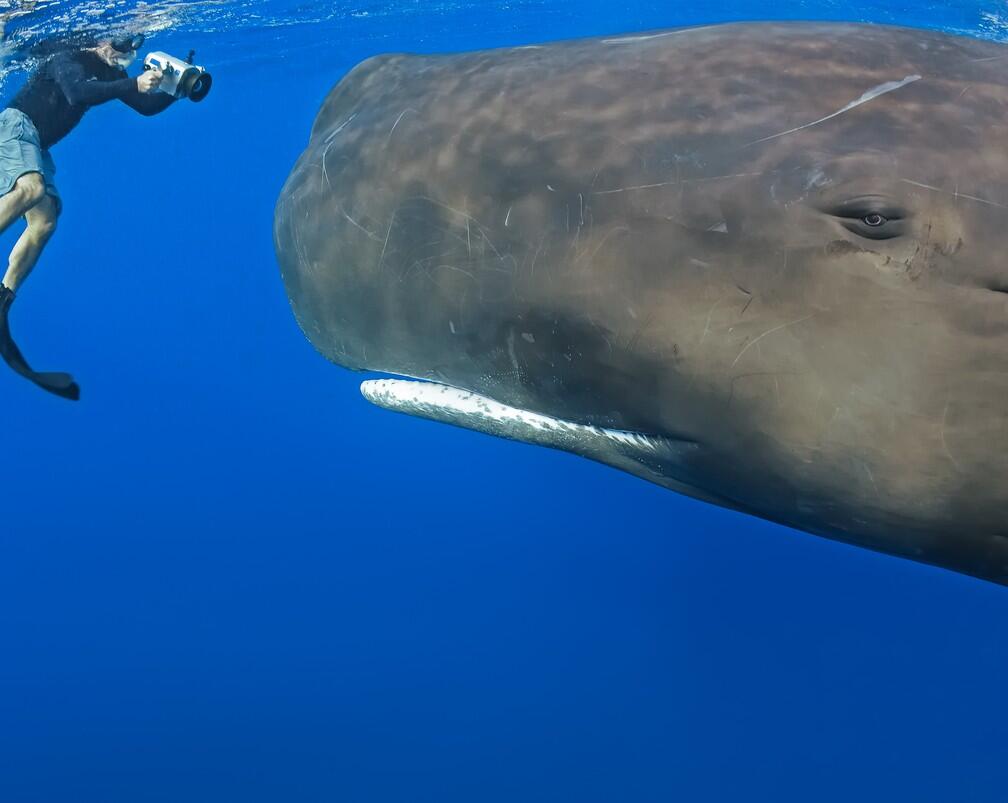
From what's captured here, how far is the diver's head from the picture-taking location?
17.2 metres

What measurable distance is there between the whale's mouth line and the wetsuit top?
11.6 m

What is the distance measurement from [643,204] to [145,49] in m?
22.2

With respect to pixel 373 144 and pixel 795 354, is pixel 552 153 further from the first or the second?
pixel 795 354

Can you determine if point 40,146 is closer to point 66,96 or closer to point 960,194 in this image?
point 66,96

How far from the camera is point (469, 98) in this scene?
379 centimetres

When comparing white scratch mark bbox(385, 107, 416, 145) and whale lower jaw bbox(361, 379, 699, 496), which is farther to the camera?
white scratch mark bbox(385, 107, 416, 145)

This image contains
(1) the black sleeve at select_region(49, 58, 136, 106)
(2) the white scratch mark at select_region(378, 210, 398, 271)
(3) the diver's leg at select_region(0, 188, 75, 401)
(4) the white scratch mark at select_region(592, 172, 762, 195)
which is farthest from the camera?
(1) the black sleeve at select_region(49, 58, 136, 106)

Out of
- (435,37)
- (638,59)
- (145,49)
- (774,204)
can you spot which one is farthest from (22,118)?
(435,37)

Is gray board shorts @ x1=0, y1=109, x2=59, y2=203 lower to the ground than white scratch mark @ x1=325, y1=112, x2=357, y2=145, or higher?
lower

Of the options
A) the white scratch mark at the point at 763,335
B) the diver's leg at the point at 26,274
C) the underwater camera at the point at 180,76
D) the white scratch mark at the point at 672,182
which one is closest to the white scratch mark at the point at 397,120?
the white scratch mark at the point at 672,182

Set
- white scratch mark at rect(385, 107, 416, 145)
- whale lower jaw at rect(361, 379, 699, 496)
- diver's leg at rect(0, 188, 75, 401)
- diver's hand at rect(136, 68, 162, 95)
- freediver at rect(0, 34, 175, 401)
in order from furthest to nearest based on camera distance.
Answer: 1. diver's hand at rect(136, 68, 162, 95)
2. freediver at rect(0, 34, 175, 401)
3. diver's leg at rect(0, 188, 75, 401)
4. white scratch mark at rect(385, 107, 416, 145)
5. whale lower jaw at rect(361, 379, 699, 496)

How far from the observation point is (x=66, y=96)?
15.7 metres

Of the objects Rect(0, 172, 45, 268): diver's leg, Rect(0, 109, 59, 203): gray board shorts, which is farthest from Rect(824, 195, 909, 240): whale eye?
Rect(0, 109, 59, 203): gray board shorts

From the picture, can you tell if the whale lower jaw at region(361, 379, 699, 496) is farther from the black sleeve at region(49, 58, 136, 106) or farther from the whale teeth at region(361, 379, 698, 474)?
the black sleeve at region(49, 58, 136, 106)
